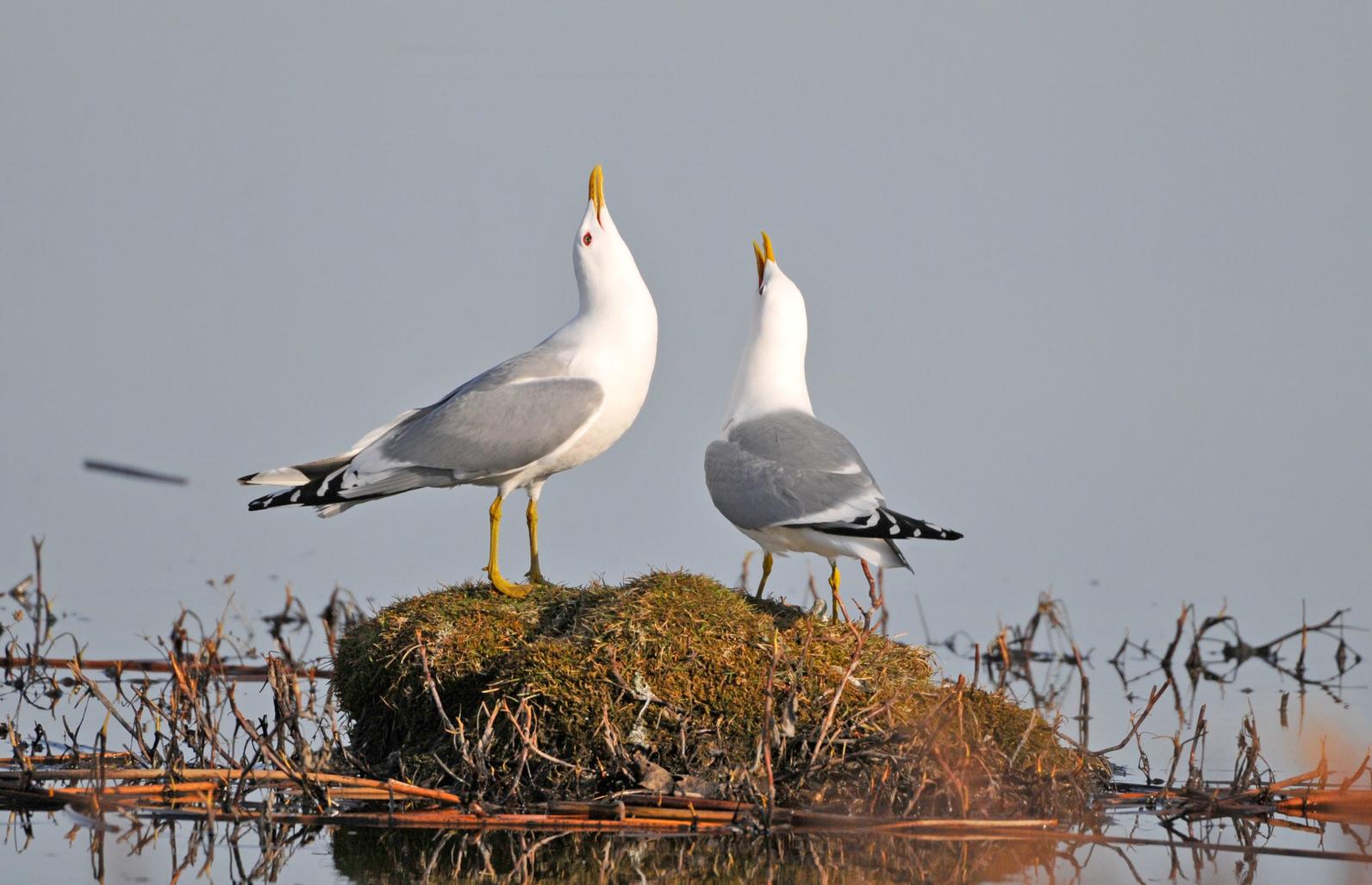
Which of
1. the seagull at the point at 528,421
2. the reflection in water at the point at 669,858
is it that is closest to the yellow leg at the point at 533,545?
the seagull at the point at 528,421

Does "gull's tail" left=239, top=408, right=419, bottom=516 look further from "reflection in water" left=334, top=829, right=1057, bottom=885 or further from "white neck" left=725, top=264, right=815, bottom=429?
"reflection in water" left=334, top=829, right=1057, bottom=885

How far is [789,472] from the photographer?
27.7 feet

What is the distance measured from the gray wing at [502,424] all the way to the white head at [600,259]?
0.49 meters

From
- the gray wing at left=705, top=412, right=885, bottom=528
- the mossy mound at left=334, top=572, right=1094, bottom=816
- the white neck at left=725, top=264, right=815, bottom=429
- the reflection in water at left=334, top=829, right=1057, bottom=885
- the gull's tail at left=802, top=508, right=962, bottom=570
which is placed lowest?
the reflection in water at left=334, top=829, right=1057, bottom=885

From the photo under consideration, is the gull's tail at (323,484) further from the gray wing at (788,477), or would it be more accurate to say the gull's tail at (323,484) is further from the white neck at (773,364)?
the white neck at (773,364)

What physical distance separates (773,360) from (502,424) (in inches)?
70.9

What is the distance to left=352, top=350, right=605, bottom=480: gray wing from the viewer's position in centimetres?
845

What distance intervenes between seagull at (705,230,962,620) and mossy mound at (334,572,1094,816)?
636 mm

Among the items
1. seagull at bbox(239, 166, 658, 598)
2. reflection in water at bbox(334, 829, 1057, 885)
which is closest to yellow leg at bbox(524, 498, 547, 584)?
seagull at bbox(239, 166, 658, 598)

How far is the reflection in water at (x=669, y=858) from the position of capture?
229 inches

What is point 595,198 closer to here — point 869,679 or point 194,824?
point 869,679

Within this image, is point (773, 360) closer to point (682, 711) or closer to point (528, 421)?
point (528, 421)

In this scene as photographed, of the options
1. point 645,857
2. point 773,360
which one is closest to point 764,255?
point 773,360

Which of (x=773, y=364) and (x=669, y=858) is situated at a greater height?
(x=773, y=364)
